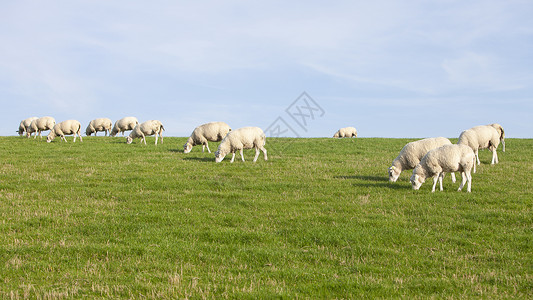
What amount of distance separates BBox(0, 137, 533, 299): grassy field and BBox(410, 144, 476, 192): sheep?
0.60 m

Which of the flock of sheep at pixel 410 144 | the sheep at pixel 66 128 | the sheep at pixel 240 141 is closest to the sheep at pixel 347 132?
the flock of sheep at pixel 410 144

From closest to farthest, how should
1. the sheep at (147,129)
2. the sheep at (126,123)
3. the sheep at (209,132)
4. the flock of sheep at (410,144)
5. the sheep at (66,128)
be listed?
the flock of sheep at (410,144) < the sheep at (209,132) < the sheep at (147,129) < the sheep at (66,128) < the sheep at (126,123)

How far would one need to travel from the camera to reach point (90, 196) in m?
14.3

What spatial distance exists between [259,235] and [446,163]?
8.05m

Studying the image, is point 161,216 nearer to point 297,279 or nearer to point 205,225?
point 205,225

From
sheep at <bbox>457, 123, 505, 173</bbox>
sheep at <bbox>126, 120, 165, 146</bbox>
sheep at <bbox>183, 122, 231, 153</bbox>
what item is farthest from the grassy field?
sheep at <bbox>126, 120, 165, 146</bbox>

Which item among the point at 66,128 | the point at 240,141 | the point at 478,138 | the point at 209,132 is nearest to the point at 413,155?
the point at 478,138

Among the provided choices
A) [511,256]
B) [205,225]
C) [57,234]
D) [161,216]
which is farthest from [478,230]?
[57,234]

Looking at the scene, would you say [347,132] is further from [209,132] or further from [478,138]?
[478,138]

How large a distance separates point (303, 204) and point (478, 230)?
4.82 m

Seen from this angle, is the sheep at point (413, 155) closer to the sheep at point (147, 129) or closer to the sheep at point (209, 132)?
the sheep at point (209, 132)

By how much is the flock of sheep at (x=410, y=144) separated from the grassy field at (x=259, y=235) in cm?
74

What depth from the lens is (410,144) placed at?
1781 cm

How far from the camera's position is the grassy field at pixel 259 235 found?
22.2 feet
